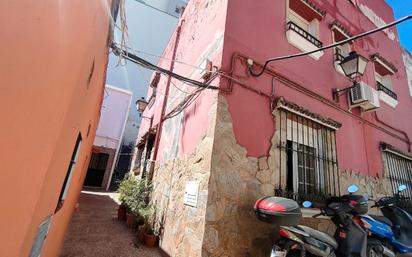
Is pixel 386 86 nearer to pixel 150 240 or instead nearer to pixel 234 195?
pixel 234 195

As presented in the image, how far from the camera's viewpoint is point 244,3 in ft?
14.2

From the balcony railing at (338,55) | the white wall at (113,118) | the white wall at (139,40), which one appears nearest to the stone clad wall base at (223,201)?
the balcony railing at (338,55)

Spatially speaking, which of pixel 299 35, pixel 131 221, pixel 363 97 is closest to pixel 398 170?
pixel 363 97

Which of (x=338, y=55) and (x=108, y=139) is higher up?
(x=338, y=55)

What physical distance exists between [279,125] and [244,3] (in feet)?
8.16

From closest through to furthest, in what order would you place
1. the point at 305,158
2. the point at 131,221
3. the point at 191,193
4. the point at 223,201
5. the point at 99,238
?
the point at 223,201
the point at 191,193
the point at 305,158
the point at 99,238
the point at 131,221

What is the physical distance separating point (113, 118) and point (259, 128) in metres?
12.9

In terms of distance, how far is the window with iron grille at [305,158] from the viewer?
3964 millimetres

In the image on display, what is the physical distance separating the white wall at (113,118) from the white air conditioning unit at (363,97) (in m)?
13.0

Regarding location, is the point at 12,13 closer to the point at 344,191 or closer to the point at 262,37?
the point at 262,37

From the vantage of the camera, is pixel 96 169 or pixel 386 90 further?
pixel 96 169

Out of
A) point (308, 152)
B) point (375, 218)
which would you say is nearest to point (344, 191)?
point (375, 218)

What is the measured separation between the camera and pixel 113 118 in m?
14.6

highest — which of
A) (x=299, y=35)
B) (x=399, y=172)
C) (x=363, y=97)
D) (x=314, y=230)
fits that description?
(x=299, y=35)
